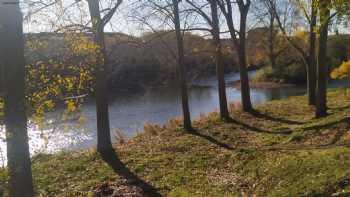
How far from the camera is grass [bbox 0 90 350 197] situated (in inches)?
292

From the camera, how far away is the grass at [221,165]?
7.42 meters

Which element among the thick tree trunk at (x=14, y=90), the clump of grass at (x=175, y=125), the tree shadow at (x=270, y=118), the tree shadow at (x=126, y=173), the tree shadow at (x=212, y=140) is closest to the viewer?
the thick tree trunk at (x=14, y=90)

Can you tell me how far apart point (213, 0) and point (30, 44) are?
12187 mm

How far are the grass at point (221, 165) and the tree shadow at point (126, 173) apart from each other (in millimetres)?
71

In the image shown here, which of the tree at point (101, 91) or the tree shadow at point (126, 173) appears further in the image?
the tree at point (101, 91)

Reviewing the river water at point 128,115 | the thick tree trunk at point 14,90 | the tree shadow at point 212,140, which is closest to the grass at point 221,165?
the tree shadow at point 212,140

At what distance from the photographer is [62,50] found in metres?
7.67

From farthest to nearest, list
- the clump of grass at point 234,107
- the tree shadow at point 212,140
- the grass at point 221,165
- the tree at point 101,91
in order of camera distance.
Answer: the clump of grass at point 234,107 → the tree shadow at point 212,140 → the tree at point 101,91 → the grass at point 221,165

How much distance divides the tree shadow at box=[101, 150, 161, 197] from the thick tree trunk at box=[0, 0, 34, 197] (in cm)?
366

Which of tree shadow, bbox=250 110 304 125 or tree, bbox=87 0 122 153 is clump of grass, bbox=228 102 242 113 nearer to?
tree shadow, bbox=250 110 304 125

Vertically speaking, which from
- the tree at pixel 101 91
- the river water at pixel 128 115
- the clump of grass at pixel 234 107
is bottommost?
the river water at pixel 128 115

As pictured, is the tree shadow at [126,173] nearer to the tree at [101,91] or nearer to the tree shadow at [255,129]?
the tree at [101,91]

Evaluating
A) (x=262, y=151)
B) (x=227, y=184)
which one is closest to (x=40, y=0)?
(x=227, y=184)

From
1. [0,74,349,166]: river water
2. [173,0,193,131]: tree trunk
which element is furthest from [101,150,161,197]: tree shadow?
[173,0,193,131]: tree trunk
